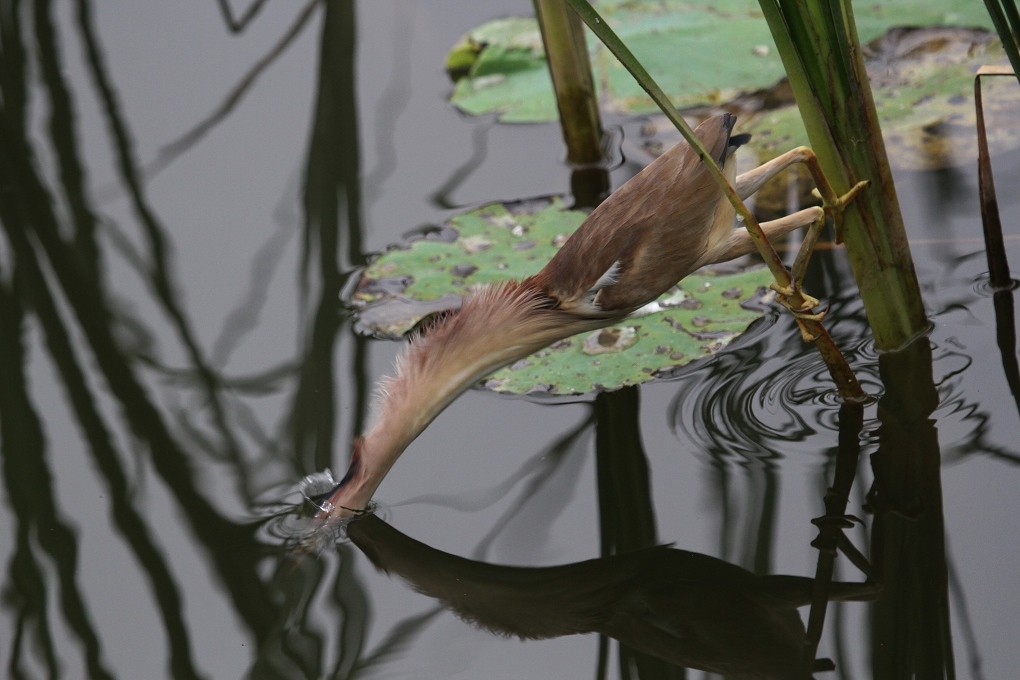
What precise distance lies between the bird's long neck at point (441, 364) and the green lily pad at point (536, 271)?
29cm

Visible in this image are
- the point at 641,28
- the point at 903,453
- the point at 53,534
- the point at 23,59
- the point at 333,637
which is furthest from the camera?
the point at 23,59

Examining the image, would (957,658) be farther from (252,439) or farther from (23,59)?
(23,59)

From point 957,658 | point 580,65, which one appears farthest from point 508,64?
point 957,658

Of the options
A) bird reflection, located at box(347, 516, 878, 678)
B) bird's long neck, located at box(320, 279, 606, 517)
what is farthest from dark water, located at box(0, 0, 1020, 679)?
bird's long neck, located at box(320, 279, 606, 517)

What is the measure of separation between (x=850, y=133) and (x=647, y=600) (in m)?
0.84

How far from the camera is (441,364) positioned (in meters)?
1.83

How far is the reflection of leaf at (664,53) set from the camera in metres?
3.10

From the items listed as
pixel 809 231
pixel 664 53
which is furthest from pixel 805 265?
pixel 664 53

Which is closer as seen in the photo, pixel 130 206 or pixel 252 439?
pixel 252 439

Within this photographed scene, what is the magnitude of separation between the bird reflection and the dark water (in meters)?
0.01

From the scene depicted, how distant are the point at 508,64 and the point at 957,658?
2.41 m

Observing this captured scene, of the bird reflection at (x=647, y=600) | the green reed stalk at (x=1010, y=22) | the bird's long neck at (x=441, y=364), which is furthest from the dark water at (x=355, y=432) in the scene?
the green reed stalk at (x=1010, y=22)

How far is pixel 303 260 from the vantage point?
8.92ft

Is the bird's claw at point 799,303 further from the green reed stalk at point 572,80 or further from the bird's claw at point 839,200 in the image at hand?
the green reed stalk at point 572,80
